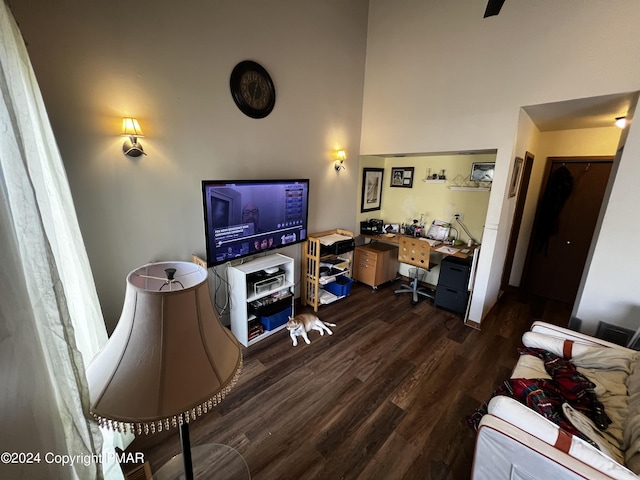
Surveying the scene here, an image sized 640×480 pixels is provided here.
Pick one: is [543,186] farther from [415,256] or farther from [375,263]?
[375,263]

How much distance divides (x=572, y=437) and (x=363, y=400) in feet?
4.00

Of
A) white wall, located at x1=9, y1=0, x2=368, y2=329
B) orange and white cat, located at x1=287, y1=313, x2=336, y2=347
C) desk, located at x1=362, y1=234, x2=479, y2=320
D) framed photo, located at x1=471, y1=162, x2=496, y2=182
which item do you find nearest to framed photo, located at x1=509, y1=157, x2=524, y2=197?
framed photo, located at x1=471, y1=162, x2=496, y2=182

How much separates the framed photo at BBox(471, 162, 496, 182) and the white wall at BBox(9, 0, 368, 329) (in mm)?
2109

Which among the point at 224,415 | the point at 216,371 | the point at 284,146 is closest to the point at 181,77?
the point at 284,146

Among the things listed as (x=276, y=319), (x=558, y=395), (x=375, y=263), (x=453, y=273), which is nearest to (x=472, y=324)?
(x=453, y=273)

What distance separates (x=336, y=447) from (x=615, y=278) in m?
2.56

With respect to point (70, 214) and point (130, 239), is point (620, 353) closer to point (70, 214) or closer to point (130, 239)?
point (70, 214)

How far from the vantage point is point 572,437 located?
3.63ft

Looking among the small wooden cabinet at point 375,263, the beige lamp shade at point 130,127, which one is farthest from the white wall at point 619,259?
the beige lamp shade at point 130,127

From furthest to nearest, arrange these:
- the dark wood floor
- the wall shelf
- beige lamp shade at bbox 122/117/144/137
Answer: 1. the wall shelf
2. beige lamp shade at bbox 122/117/144/137
3. the dark wood floor

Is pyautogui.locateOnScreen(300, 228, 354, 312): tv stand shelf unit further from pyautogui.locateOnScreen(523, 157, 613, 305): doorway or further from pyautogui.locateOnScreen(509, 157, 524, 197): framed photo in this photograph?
pyautogui.locateOnScreen(523, 157, 613, 305): doorway

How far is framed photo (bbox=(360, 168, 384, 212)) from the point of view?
13.2 feet

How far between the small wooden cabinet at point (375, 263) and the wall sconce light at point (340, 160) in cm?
120

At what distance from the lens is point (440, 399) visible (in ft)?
6.63
